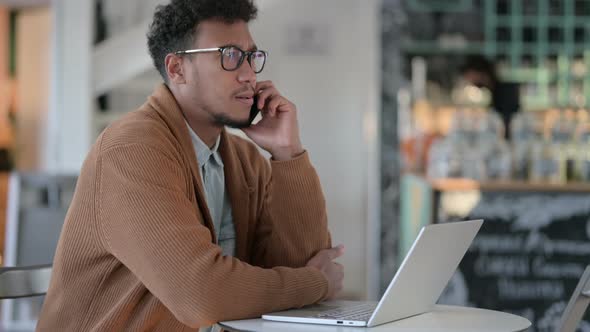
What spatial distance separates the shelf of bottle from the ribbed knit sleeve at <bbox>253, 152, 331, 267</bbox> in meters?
2.44

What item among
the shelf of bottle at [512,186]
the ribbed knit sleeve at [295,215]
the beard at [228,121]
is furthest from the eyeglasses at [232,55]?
the shelf of bottle at [512,186]

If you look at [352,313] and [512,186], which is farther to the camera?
[512,186]

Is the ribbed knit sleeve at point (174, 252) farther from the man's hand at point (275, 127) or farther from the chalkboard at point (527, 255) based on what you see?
the chalkboard at point (527, 255)

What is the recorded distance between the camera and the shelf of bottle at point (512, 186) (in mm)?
4570

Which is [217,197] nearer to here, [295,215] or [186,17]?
[295,215]

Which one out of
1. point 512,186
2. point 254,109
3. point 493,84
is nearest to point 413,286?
point 254,109

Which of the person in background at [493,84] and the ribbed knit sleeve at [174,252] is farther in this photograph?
the person in background at [493,84]

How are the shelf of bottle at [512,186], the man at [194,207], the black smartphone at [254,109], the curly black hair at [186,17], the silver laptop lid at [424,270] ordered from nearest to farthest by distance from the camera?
1. the silver laptop lid at [424,270]
2. the man at [194,207]
3. the curly black hair at [186,17]
4. the black smartphone at [254,109]
5. the shelf of bottle at [512,186]

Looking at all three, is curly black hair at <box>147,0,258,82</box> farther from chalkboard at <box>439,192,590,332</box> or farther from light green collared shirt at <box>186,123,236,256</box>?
chalkboard at <box>439,192,590,332</box>

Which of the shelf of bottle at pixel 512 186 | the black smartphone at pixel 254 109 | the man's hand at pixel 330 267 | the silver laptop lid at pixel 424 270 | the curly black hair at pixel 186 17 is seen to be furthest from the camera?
the shelf of bottle at pixel 512 186

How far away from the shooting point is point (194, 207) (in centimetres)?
203

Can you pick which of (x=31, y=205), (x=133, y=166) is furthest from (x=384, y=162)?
(x=133, y=166)

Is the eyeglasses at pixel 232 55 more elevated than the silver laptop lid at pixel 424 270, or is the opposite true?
the eyeglasses at pixel 232 55

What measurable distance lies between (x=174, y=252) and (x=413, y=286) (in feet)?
1.45
